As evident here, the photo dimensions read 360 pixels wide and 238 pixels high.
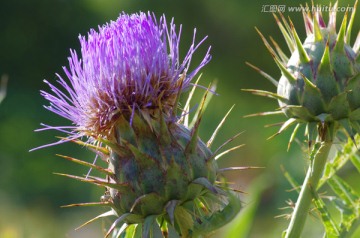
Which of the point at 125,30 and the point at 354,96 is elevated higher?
the point at 125,30

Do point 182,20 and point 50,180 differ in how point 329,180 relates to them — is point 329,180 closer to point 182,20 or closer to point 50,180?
point 50,180

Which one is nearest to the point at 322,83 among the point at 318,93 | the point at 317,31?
the point at 318,93

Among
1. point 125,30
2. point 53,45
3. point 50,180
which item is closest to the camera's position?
point 125,30

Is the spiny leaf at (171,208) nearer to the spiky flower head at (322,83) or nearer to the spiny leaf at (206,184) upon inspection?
the spiny leaf at (206,184)

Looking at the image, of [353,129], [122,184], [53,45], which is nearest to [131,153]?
[122,184]

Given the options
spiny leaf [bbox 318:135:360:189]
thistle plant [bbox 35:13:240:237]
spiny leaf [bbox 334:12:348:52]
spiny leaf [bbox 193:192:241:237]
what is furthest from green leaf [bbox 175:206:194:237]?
spiny leaf [bbox 334:12:348:52]

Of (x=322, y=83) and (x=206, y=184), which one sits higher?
(x=322, y=83)

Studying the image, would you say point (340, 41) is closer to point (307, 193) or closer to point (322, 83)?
point (322, 83)
